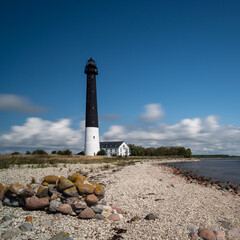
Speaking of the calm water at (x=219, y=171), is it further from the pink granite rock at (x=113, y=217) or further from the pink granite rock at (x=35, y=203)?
the pink granite rock at (x=35, y=203)

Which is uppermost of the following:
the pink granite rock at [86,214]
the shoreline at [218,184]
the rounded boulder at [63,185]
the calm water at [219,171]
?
the rounded boulder at [63,185]

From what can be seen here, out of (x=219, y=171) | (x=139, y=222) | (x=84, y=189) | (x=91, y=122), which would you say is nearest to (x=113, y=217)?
(x=139, y=222)

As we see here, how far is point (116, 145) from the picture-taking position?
286 feet

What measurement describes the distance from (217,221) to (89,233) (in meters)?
4.99

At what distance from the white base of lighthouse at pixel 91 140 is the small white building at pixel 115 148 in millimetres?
36608

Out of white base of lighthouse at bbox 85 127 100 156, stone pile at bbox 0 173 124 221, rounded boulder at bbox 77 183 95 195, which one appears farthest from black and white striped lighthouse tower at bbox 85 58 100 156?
rounded boulder at bbox 77 183 95 195

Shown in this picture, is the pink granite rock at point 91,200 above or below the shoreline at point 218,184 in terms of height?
above

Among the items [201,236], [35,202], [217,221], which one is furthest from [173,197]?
[35,202]

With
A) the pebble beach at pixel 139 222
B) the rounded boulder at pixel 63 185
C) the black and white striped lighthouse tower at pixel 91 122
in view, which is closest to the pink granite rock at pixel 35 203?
the pebble beach at pixel 139 222

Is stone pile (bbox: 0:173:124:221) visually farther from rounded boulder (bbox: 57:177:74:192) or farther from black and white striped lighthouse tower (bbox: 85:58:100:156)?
black and white striped lighthouse tower (bbox: 85:58:100:156)

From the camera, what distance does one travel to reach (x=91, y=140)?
1912 inches

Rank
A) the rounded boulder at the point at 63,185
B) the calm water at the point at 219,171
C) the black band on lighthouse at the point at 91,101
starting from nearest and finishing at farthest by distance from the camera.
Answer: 1. the rounded boulder at the point at 63,185
2. the calm water at the point at 219,171
3. the black band on lighthouse at the point at 91,101

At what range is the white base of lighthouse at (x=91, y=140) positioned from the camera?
48.1 meters

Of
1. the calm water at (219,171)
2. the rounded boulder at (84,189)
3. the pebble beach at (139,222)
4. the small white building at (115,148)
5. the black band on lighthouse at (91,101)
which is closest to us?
the pebble beach at (139,222)
